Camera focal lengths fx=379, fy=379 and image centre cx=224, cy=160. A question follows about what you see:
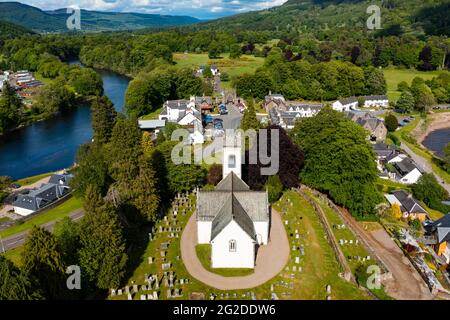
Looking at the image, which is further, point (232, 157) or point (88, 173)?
point (88, 173)

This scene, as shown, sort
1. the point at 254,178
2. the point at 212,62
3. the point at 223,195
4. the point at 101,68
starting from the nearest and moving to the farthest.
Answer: the point at 223,195
the point at 254,178
the point at 212,62
the point at 101,68

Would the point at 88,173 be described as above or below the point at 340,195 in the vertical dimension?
above

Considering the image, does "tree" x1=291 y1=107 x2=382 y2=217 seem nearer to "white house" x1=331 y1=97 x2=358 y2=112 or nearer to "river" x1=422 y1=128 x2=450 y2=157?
"river" x1=422 y1=128 x2=450 y2=157

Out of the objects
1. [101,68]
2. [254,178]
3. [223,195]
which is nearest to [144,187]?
[223,195]

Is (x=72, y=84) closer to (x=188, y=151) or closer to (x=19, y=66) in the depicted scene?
(x=19, y=66)

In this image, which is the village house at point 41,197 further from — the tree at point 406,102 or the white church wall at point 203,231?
the tree at point 406,102

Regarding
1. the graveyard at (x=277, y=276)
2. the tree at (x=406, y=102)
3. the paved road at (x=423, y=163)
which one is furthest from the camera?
the tree at (x=406, y=102)

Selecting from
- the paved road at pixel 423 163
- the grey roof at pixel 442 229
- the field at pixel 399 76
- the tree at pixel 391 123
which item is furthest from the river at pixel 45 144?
the field at pixel 399 76
